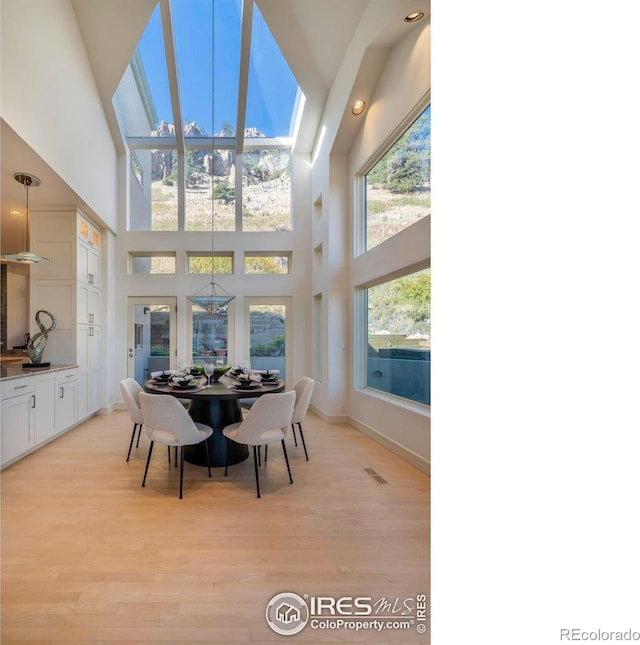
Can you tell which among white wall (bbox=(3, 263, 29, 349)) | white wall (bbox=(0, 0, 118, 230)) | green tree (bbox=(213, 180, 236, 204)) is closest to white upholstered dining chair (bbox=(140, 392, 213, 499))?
white wall (bbox=(0, 0, 118, 230))

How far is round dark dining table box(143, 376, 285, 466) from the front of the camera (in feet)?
9.65

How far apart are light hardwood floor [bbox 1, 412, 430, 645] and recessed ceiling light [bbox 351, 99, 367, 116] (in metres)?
4.27

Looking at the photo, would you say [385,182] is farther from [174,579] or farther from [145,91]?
[145,91]

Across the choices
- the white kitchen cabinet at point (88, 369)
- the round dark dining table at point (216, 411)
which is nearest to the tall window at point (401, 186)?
the round dark dining table at point (216, 411)

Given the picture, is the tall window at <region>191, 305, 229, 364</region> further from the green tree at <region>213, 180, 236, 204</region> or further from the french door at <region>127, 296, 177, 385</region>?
the green tree at <region>213, 180, 236, 204</region>

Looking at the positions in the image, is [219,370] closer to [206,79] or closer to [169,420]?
[169,420]

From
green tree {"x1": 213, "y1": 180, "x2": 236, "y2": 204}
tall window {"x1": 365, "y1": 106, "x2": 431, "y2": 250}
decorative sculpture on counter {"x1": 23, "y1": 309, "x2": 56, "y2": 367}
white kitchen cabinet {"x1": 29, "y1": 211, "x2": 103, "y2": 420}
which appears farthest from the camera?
green tree {"x1": 213, "y1": 180, "x2": 236, "y2": 204}

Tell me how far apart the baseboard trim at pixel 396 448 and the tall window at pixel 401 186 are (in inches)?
92.4

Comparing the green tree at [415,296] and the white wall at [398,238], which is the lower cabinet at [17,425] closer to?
the white wall at [398,238]
